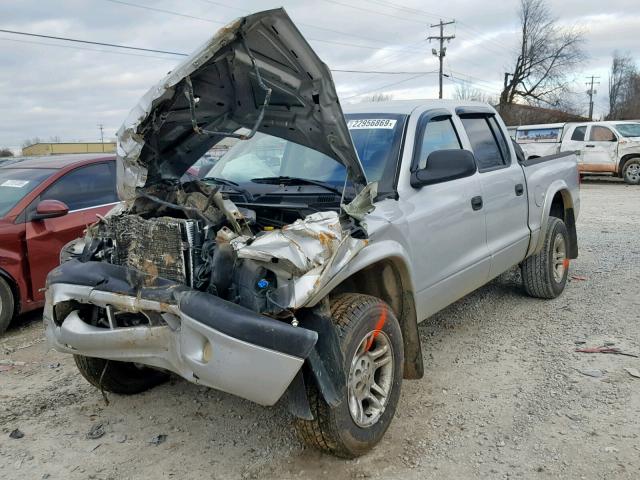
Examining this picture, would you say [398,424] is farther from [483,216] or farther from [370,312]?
[483,216]

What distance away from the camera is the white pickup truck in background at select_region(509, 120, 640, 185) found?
17062 millimetres

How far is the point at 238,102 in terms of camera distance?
10.6 ft

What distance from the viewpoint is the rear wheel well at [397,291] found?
3.38 metres

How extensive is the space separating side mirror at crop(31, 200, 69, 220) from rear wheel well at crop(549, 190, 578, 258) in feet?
15.8

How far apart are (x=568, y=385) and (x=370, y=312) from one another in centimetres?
171

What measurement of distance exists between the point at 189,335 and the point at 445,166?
1.84 m

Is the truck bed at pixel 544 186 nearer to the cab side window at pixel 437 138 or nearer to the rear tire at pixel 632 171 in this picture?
the cab side window at pixel 437 138

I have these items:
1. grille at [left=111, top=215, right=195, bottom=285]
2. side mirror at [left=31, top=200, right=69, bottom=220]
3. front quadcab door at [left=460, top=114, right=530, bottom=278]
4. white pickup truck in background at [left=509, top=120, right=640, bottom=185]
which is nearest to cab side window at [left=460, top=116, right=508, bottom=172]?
front quadcab door at [left=460, top=114, right=530, bottom=278]

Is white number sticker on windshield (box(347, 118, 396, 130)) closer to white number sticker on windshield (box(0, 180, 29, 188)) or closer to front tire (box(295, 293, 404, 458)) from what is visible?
front tire (box(295, 293, 404, 458))

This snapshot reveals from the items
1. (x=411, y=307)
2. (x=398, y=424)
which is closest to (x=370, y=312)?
(x=411, y=307)

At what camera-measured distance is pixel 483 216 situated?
4.27 m

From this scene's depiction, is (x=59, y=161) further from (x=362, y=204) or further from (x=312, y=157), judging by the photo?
(x=362, y=204)

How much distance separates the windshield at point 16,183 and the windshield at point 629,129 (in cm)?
1657

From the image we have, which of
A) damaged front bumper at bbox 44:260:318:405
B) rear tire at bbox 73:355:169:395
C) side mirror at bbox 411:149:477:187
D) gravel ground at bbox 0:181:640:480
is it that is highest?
side mirror at bbox 411:149:477:187
